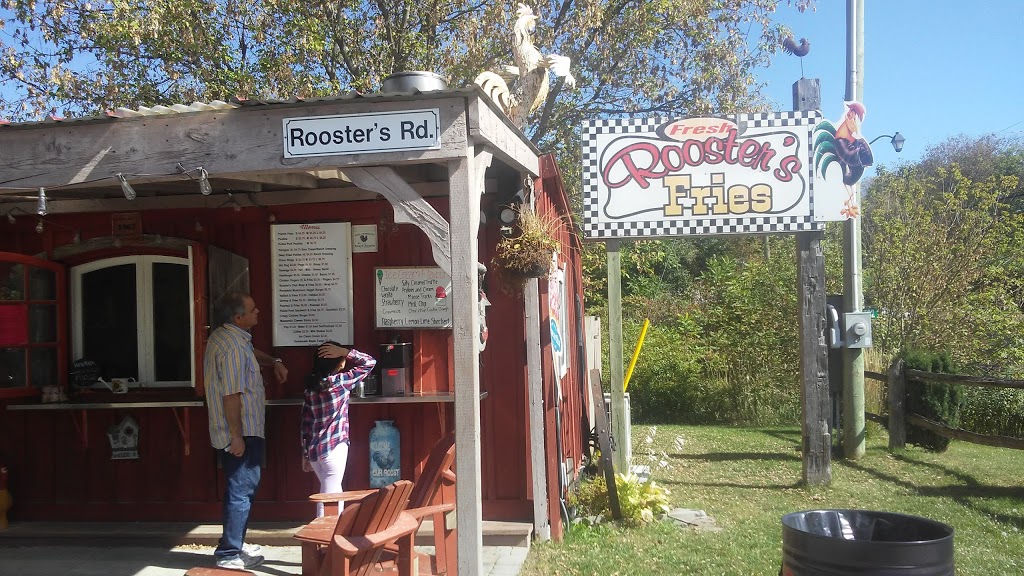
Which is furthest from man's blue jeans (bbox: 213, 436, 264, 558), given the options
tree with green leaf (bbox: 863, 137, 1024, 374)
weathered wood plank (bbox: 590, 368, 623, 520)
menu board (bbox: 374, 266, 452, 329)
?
tree with green leaf (bbox: 863, 137, 1024, 374)

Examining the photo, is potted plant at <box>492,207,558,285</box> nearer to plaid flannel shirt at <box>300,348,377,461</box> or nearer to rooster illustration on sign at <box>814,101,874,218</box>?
plaid flannel shirt at <box>300,348,377,461</box>

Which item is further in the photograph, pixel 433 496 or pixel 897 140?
pixel 897 140

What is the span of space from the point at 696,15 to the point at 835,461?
8474mm

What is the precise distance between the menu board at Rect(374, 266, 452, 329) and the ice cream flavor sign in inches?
75.3

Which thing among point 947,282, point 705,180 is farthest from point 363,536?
A: point 947,282

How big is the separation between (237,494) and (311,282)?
5.56ft

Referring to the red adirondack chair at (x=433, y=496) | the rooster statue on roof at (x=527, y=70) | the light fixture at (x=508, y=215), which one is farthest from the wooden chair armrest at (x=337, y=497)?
the rooster statue on roof at (x=527, y=70)

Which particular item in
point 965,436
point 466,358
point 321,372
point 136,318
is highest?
point 136,318

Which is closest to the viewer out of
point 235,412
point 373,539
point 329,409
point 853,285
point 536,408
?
point 373,539

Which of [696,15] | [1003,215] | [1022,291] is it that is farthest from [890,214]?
[696,15]

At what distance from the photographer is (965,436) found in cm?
876

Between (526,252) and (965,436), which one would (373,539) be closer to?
(526,252)

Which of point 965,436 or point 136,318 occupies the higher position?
point 136,318

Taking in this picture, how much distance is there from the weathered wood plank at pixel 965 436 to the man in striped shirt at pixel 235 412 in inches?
259
